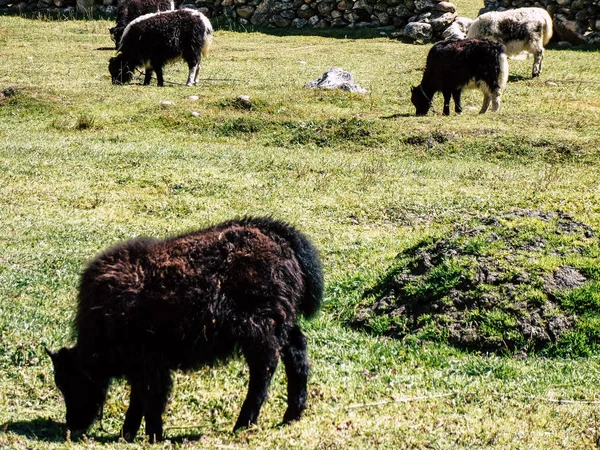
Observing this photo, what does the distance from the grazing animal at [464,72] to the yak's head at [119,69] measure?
7074 mm

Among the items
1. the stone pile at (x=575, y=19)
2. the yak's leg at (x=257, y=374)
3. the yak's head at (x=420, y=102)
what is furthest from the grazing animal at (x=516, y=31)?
the yak's leg at (x=257, y=374)

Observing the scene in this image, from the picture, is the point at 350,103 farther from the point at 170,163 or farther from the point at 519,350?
the point at 519,350

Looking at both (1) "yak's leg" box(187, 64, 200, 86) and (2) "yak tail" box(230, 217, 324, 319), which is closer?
(2) "yak tail" box(230, 217, 324, 319)

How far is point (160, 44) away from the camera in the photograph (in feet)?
65.4

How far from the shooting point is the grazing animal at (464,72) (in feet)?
57.0

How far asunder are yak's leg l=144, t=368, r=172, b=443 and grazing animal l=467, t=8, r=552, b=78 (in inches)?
731

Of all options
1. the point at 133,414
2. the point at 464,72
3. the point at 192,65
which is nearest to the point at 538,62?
the point at 464,72

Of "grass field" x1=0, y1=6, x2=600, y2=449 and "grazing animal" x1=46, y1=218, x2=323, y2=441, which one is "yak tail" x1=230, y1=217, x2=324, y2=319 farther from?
"grass field" x1=0, y1=6, x2=600, y2=449

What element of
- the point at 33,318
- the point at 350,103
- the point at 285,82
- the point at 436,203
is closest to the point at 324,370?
the point at 33,318

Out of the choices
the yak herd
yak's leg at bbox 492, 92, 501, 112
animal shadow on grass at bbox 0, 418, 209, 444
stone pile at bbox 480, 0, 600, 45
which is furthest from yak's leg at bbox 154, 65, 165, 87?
animal shadow on grass at bbox 0, 418, 209, 444

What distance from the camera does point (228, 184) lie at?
1242 cm

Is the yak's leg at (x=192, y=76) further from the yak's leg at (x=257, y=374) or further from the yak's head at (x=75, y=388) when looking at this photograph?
the yak's leg at (x=257, y=374)

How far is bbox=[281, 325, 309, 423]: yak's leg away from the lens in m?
5.47

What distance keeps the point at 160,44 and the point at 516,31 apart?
9.30 meters
